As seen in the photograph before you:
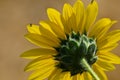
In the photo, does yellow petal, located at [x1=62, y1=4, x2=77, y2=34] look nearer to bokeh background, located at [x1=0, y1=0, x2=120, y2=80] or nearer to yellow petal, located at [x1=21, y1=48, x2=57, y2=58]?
yellow petal, located at [x1=21, y1=48, x2=57, y2=58]

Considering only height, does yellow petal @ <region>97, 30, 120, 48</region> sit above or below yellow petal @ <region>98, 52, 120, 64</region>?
above

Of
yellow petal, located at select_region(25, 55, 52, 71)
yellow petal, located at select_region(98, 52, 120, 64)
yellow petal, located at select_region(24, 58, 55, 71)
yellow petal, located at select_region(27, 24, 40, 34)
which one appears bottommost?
yellow petal, located at select_region(98, 52, 120, 64)

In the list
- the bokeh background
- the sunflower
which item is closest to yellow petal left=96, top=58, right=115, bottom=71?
the sunflower

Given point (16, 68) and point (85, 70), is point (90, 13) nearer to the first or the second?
point (85, 70)

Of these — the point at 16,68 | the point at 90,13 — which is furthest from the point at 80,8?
the point at 16,68

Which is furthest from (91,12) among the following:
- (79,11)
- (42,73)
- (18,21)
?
(18,21)

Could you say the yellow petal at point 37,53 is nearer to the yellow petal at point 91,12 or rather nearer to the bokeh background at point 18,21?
the yellow petal at point 91,12
